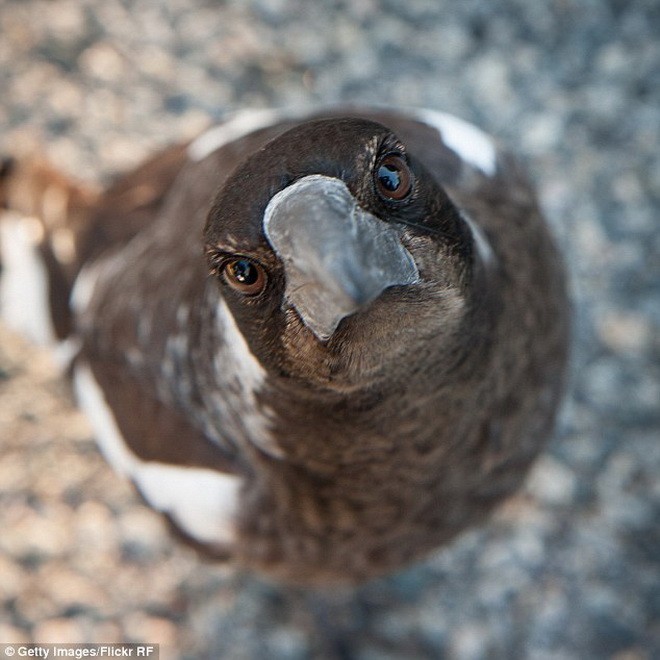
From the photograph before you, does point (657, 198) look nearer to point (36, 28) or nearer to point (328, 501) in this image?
point (328, 501)

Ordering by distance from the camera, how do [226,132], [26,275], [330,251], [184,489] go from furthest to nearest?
[26,275] → [226,132] → [184,489] → [330,251]

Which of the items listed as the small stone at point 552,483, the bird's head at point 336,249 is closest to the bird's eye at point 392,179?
the bird's head at point 336,249

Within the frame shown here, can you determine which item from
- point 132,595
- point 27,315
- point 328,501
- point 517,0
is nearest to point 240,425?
point 328,501

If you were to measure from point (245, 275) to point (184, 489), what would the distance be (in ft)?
2.33

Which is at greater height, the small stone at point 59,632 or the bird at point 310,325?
Answer: the bird at point 310,325

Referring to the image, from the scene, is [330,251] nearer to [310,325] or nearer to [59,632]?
[310,325]

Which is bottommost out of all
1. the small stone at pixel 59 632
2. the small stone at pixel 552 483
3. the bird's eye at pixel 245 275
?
the small stone at pixel 59 632

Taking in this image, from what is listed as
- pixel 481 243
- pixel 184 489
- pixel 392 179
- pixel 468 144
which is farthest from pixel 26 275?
pixel 392 179

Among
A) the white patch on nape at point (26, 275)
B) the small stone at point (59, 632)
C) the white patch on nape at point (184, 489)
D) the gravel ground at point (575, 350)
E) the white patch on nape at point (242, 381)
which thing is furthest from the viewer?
the small stone at point (59, 632)

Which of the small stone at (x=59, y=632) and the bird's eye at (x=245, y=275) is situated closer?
the bird's eye at (x=245, y=275)

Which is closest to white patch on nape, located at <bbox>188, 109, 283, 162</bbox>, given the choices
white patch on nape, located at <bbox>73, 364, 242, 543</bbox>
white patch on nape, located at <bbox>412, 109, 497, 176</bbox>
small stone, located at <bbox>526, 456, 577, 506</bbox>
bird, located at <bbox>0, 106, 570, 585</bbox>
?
bird, located at <bbox>0, 106, 570, 585</bbox>

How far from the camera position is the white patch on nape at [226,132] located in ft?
5.74

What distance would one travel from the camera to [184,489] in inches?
60.9

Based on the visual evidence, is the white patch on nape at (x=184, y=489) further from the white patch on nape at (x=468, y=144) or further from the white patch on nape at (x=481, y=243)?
the white patch on nape at (x=468, y=144)
